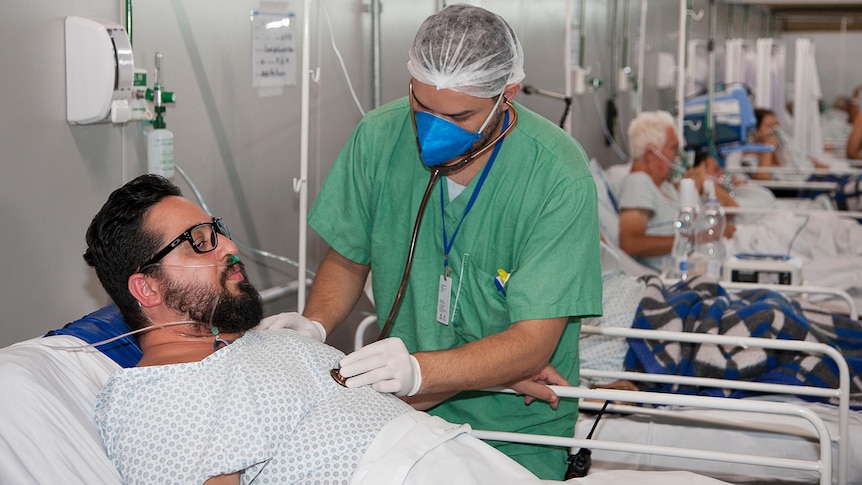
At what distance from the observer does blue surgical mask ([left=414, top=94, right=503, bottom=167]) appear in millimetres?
1742

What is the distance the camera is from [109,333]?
5.53 feet

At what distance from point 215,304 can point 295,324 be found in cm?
23

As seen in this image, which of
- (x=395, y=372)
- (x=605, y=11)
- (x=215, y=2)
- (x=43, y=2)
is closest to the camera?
(x=395, y=372)

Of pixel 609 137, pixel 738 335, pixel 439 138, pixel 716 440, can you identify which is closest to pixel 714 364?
pixel 738 335

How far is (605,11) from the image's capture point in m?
6.12

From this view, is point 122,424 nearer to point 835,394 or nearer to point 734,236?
point 835,394

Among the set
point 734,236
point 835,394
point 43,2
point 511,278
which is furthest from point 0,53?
point 734,236

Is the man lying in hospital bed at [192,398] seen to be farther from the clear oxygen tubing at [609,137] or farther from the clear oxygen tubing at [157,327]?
the clear oxygen tubing at [609,137]

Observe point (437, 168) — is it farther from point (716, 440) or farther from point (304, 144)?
point (716, 440)

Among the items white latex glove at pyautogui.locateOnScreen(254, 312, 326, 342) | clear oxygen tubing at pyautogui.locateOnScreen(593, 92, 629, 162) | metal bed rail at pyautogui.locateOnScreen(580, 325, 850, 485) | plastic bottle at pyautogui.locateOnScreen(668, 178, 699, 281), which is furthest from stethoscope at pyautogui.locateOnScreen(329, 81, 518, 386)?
clear oxygen tubing at pyautogui.locateOnScreen(593, 92, 629, 162)

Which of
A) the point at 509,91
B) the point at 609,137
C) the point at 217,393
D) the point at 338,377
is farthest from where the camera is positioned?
the point at 609,137

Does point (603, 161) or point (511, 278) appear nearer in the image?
point (511, 278)

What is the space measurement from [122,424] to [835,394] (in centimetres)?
156

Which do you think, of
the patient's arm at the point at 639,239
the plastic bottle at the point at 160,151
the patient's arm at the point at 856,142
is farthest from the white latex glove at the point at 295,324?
the patient's arm at the point at 856,142
